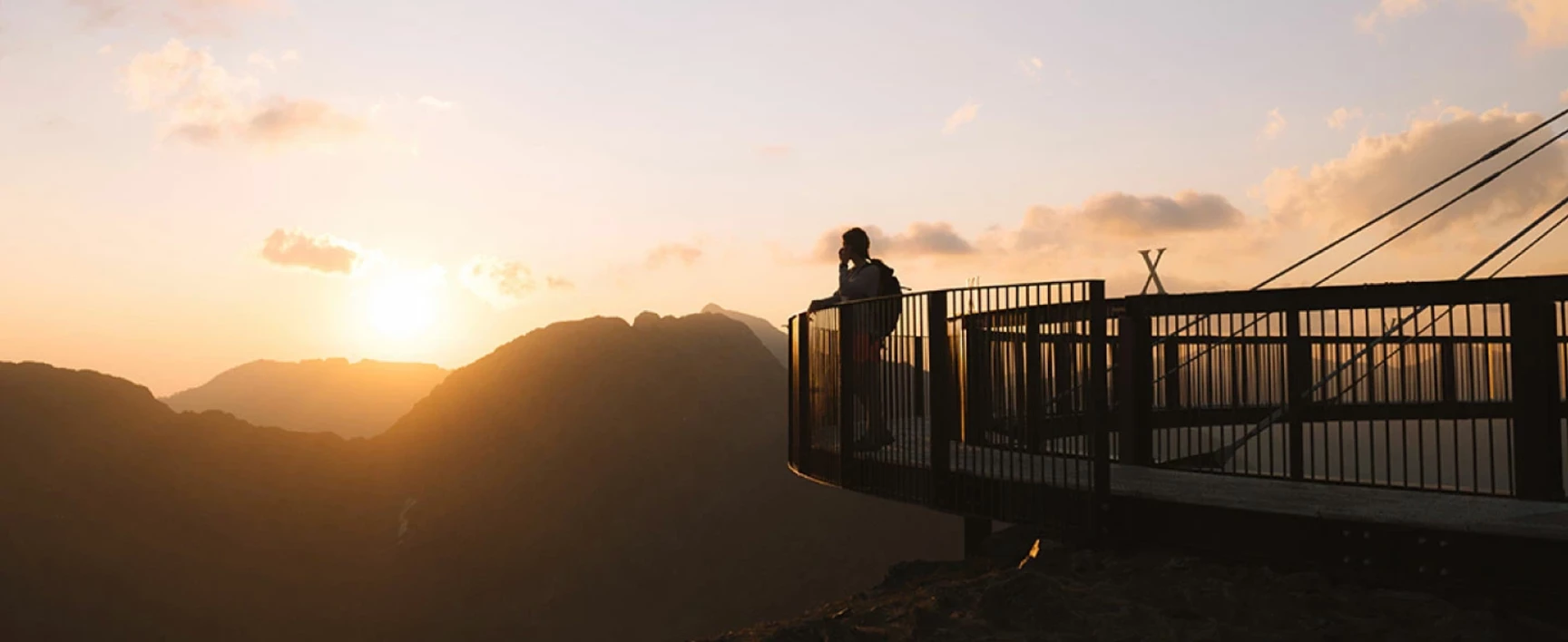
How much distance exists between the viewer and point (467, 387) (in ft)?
344

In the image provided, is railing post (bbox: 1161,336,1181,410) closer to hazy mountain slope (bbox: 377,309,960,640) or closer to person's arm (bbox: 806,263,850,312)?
person's arm (bbox: 806,263,850,312)

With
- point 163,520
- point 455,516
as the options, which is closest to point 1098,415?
Answer: point 455,516

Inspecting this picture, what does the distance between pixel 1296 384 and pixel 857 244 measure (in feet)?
16.3

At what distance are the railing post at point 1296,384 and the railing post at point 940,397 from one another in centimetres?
374

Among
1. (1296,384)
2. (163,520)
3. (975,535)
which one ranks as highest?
(1296,384)

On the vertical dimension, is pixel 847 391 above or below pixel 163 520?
above

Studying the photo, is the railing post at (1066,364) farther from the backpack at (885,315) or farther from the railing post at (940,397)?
the backpack at (885,315)

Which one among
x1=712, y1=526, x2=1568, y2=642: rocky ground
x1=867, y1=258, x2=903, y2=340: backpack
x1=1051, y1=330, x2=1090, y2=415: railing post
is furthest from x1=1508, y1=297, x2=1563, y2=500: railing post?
x1=867, y1=258, x2=903, y2=340: backpack

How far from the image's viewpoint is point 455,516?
8519cm

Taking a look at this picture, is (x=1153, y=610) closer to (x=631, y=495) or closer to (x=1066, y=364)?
(x=1066, y=364)

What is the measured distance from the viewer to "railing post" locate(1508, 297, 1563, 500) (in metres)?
8.48

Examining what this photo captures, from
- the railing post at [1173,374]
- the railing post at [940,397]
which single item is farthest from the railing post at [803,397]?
the railing post at [1173,374]

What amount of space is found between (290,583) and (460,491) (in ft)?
51.4

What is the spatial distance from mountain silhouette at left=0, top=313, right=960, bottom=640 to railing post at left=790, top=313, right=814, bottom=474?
5603cm
